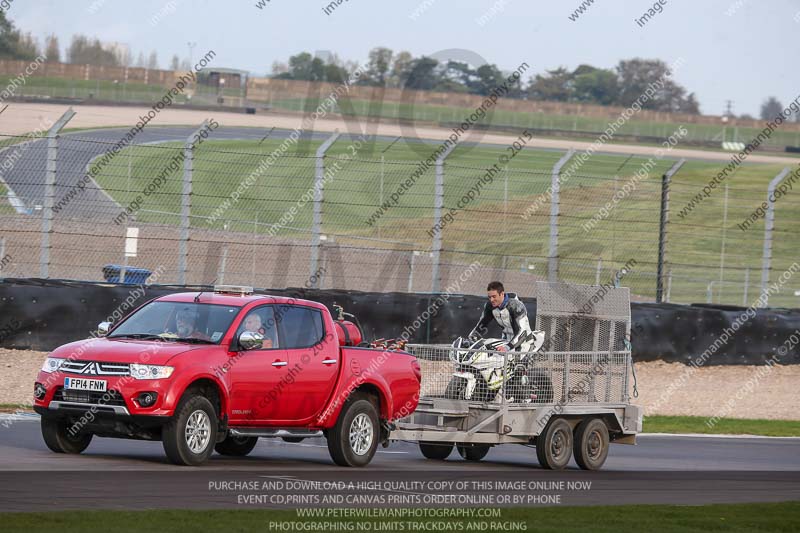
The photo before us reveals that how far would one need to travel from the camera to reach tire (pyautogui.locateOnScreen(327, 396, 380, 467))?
44.3 feet

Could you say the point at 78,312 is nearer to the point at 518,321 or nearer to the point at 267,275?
the point at 518,321

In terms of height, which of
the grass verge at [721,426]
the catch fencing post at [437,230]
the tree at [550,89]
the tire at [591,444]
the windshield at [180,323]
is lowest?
the grass verge at [721,426]

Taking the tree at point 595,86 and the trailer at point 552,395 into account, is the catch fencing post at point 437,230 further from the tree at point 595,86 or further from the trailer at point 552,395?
the tree at point 595,86

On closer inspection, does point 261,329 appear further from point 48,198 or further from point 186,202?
point 186,202

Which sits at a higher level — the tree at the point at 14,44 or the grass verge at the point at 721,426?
the tree at the point at 14,44

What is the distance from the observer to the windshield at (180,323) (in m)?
12.8

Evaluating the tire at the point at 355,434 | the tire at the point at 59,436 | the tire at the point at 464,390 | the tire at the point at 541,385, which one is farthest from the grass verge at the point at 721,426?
the tire at the point at 59,436

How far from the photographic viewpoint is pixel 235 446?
46.6 ft

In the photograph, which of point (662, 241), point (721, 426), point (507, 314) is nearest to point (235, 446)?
point (507, 314)

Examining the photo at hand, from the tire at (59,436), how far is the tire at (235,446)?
73.0 inches

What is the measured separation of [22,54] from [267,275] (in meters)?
52.3

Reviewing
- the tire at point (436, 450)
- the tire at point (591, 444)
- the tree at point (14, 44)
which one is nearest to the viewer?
the tire at point (591, 444)

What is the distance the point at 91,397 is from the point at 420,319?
33.0 feet

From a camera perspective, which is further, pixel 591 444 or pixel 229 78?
pixel 229 78
